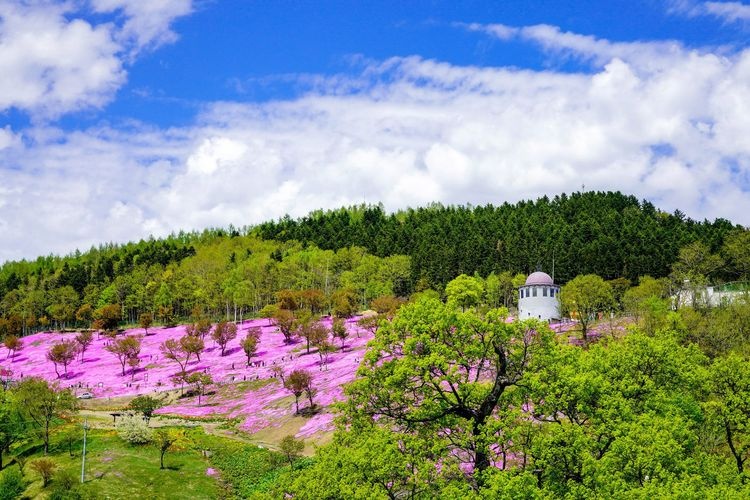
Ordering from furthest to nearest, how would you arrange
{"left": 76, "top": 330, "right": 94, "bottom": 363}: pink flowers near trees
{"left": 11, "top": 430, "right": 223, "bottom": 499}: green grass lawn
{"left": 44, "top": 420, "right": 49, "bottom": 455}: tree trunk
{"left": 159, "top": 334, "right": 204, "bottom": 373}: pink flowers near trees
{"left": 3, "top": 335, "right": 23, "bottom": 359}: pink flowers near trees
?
1. {"left": 3, "top": 335, "right": 23, "bottom": 359}: pink flowers near trees
2. {"left": 76, "top": 330, "right": 94, "bottom": 363}: pink flowers near trees
3. {"left": 159, "top": 334, "right": 204, "bottom": 373}: pink flowers near trees
4. {"left": 44, "top": 420, "right": 49, "bottom": 455}: tree trunk
5. {"left": 11, "top": 430, "right": 223, "bottom": 499}: green grass lawn

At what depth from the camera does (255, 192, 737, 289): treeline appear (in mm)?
117375

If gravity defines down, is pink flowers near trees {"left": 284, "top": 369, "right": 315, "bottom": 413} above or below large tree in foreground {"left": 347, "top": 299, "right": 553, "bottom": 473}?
below

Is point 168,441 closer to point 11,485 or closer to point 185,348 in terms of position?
point 11,485

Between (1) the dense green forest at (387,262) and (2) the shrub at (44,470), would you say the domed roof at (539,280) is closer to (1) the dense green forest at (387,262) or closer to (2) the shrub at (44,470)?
(1) the dense green forest at (387,262)

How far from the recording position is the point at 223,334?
106 metres

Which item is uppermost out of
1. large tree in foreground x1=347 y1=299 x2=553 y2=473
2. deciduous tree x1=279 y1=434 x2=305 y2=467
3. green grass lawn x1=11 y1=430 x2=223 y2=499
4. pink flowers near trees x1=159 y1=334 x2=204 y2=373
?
large tree in foreground x1=347 y1=299 x2=553 y2=473

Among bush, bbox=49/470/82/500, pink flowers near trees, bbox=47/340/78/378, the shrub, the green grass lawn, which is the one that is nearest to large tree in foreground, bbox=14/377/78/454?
the green grass lawn

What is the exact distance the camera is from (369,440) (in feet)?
71.9

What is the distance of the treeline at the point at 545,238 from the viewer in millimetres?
117375

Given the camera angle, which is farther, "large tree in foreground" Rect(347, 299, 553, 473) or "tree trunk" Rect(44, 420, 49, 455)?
"tree trunk" Rect(44, 420, 49, 455)

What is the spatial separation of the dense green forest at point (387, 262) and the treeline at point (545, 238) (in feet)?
1.01

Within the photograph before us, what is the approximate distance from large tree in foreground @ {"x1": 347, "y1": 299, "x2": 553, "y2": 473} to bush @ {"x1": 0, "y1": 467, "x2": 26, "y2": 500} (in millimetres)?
35470

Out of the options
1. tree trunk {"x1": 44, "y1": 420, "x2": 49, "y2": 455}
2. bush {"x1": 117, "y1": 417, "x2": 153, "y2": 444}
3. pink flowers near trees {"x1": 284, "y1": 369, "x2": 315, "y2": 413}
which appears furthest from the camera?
pink flowers near trees {"x1": 284, "y1": 369, "x2": 315, "y2": 413}

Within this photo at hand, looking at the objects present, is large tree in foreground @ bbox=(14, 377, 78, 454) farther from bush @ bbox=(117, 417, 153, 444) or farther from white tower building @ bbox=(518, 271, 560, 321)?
white tower building @ bbox=(518, 271, 560, 321)
